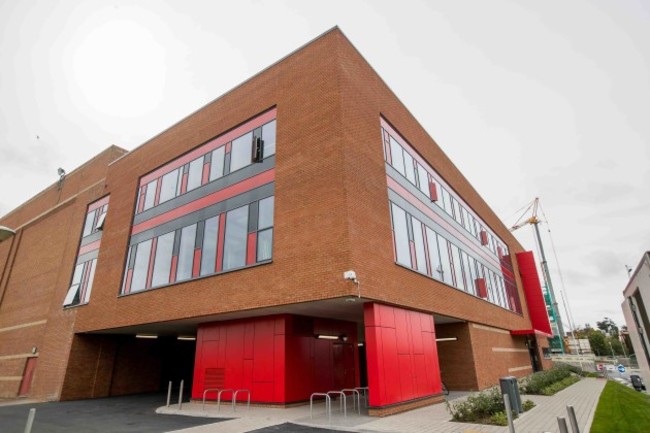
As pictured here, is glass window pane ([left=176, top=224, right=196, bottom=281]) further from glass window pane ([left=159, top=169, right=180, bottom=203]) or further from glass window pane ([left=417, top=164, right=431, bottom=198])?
glass window pane ([left=417, top=164, right=431, bottom=198])

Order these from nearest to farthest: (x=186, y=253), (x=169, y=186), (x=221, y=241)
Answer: (x=221, y=241) → (x=186, y=253) → (x=169, y=186)

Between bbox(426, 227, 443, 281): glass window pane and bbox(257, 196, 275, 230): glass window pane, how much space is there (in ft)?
26.5

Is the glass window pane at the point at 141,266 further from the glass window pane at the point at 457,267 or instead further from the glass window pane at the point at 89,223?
the glass window pane at the point at 457,267

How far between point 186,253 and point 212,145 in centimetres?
538

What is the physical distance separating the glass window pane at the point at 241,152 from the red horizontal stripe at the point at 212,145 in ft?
1.10

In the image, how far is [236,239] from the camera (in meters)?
15.0

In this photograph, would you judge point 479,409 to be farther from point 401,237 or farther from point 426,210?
point 426,210

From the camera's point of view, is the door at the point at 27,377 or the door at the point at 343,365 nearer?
the door at the point at 343,365

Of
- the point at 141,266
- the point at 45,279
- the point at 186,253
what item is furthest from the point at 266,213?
the point at 45,279

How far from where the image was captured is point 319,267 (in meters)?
11.9

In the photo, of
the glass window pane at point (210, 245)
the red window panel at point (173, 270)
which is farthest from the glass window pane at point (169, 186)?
the glass window pane at point (210, 245)

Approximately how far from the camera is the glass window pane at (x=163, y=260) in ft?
56.9

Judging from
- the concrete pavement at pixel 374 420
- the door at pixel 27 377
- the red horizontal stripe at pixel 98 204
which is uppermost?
the red horizontal stripe at pixel 98 204

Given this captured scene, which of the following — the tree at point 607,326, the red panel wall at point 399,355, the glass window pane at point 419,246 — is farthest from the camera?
the tree at point 607,326
